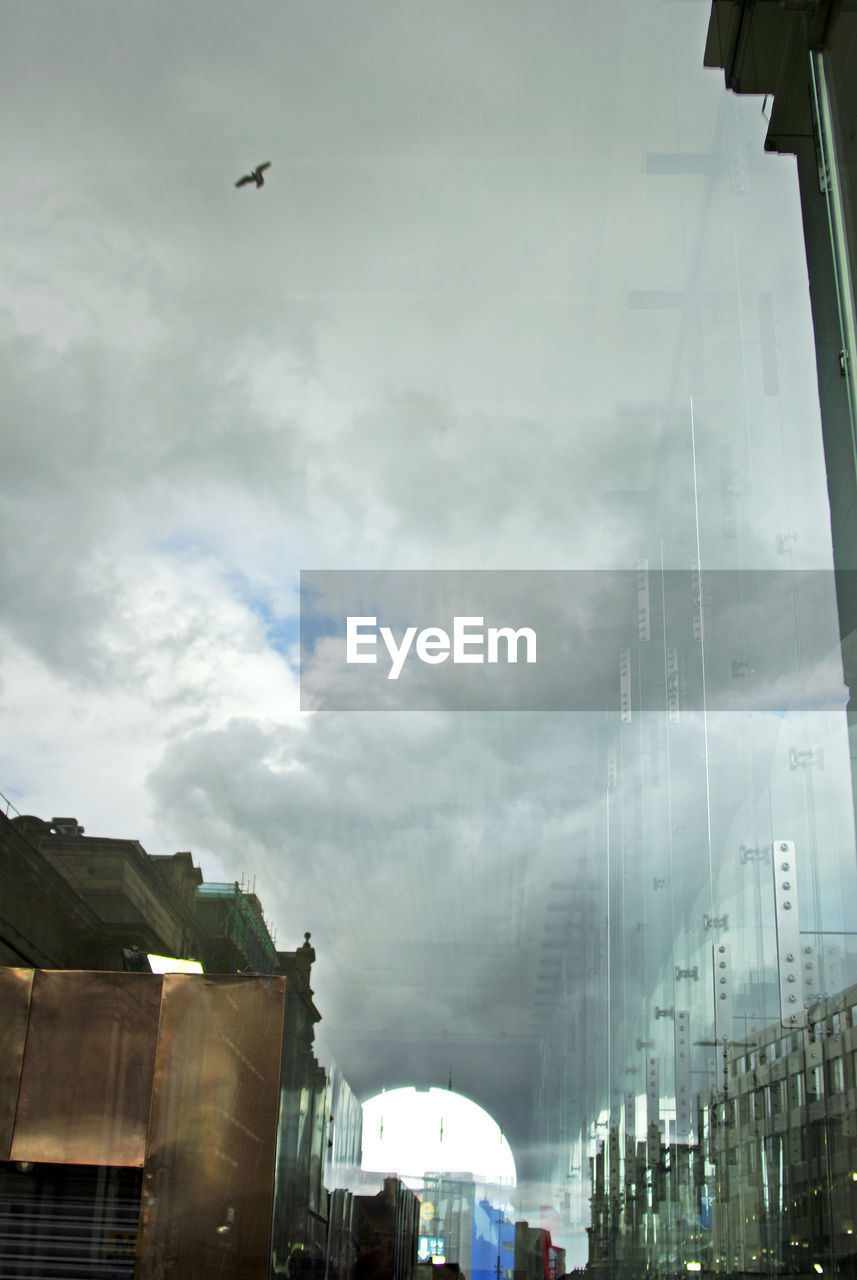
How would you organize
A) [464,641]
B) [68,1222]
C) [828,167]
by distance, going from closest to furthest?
1. [828,167]
2. [68,1222]
3. [464,641]

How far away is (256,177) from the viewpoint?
3840 millimetres

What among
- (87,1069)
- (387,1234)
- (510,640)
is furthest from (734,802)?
(87,1069)

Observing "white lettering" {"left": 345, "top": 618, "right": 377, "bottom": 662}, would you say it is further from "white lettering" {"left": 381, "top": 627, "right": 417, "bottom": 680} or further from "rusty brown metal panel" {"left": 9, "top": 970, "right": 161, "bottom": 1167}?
"rusty brown metal panel" {"left": 9, "top": 970, "right": 161, "bottom": 1167}

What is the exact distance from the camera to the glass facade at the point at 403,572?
3.60 m

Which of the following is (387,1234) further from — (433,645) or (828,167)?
(828,167)

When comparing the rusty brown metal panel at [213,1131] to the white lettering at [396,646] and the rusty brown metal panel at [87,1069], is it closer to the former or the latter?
the rusty brown metal panel at [87,1069]

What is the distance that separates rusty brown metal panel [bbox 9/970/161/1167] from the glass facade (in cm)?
3

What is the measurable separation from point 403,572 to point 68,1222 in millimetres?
2114

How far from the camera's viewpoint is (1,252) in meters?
3.96

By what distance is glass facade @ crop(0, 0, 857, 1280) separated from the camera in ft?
11.8

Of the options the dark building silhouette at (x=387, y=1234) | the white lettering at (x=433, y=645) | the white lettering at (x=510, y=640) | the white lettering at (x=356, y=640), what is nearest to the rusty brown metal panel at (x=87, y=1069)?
the dark building silhouette at (x=387, y=1234)

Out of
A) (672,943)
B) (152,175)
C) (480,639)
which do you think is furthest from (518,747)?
(152,175)

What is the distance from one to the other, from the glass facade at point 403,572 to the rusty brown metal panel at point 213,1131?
0.06 ft

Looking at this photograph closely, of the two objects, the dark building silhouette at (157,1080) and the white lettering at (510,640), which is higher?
the white lettering at (510,640)
